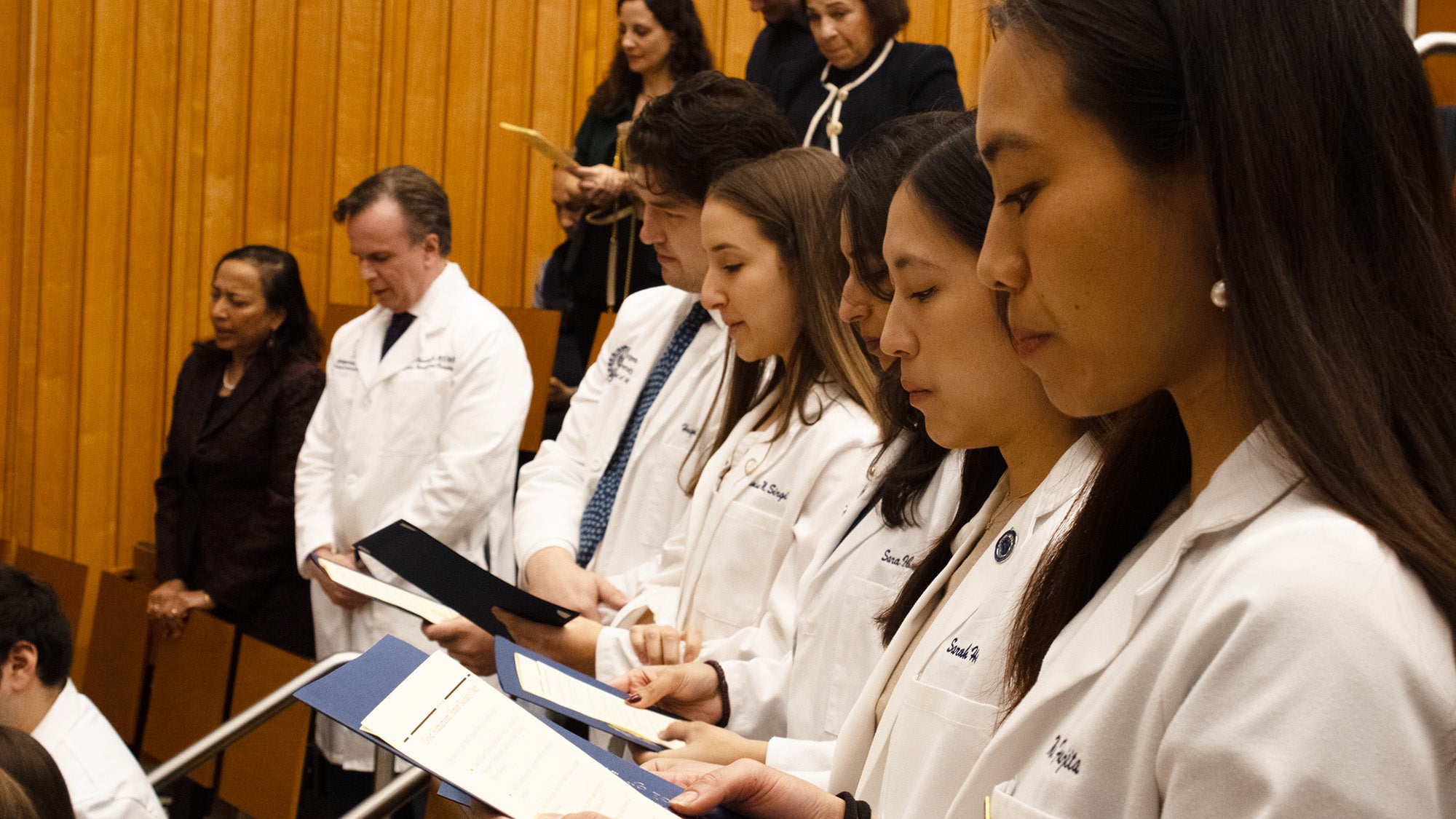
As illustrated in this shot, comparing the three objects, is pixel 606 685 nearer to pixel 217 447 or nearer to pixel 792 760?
pixel 792 760

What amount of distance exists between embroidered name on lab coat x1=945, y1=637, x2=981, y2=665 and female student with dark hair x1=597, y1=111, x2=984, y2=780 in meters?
0.32

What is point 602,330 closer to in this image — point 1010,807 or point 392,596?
point 392,596

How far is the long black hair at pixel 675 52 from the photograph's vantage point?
4.01 meters

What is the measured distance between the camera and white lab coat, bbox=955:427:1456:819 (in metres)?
0.63

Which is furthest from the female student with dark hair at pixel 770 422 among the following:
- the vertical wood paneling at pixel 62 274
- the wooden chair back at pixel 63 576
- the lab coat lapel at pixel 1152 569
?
the vertical wood paneling at pixel 62 274

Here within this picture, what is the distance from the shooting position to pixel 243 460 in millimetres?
4191

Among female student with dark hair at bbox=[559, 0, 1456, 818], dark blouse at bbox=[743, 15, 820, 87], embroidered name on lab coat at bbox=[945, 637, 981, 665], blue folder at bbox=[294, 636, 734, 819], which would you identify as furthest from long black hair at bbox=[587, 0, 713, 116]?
female student with dark hair at bbox=[559, 0, 1456, 818]

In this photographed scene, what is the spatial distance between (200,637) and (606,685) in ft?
8.21

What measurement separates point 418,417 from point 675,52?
1.44m

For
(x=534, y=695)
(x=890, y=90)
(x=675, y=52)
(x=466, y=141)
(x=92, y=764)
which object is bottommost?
(x=92, y=764)

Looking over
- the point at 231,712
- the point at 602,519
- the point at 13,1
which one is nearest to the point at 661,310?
the point at 602,519

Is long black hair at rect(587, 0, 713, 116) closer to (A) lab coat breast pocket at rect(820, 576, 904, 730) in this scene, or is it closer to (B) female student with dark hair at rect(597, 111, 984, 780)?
A: (B) female student with dark hair at rect(597, 111, 984, 780)

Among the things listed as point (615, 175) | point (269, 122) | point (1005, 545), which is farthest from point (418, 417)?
point (1005, 545)

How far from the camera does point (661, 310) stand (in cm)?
273
